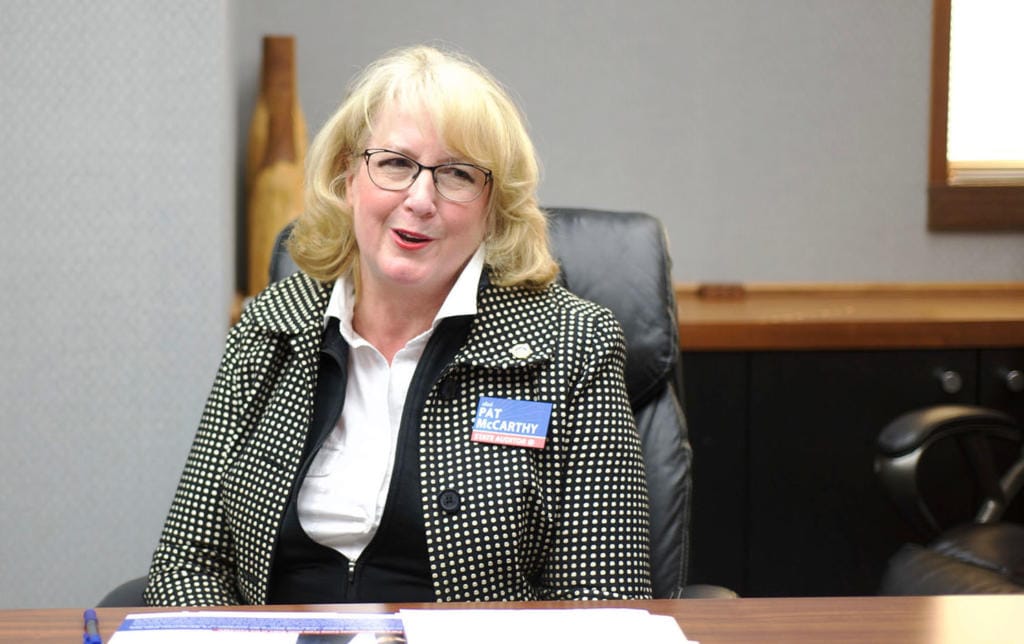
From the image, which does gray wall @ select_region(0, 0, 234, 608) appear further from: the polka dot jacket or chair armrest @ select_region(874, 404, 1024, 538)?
chair armrest @ select_region(874, 404, 1024, 538)

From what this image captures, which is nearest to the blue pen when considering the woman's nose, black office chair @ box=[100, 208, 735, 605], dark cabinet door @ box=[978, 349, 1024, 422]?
the woman's nose

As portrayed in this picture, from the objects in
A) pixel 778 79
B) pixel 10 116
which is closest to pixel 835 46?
pixel 778 79

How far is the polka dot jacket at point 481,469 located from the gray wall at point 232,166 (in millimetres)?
661

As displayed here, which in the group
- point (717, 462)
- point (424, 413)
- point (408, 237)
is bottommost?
point (717, 462)

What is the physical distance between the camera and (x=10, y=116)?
7.60 feet

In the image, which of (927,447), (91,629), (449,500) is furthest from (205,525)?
(927,447)

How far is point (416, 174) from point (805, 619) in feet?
2.53

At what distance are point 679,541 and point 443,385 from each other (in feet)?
1.33

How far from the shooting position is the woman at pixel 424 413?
162 centimetres

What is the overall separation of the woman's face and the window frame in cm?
186

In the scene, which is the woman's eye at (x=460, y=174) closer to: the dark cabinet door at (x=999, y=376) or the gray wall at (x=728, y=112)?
the gray wall at (x=728, y=112)

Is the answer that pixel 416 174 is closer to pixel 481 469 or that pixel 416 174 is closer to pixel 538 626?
pixel 481 469

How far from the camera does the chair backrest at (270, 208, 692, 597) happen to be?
1835 mm

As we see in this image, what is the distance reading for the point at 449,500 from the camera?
162 cm
